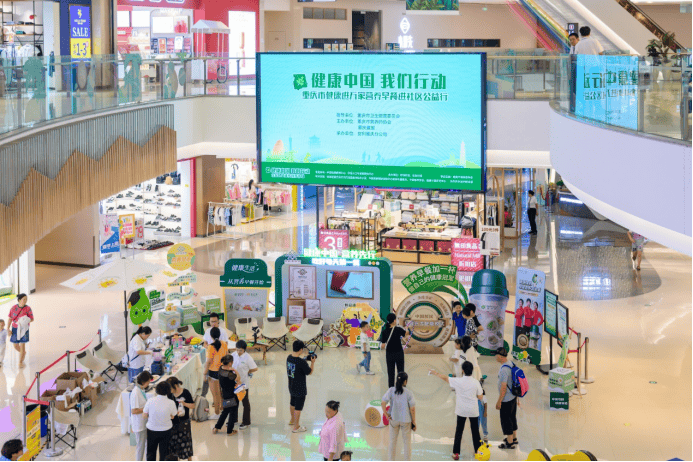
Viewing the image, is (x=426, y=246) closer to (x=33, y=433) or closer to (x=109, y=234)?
Answer: (x=109, y=234)

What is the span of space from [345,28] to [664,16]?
12411mm

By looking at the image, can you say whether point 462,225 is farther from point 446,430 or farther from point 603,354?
point 446,430

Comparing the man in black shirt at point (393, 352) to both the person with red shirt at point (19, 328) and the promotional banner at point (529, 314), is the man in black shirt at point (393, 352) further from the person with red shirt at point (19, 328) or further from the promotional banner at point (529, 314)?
the person with red shirt at point (19, 328)

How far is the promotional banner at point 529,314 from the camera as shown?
502 inches

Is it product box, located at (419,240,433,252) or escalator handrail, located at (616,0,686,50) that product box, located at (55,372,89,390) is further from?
escalator handrail, located at (616,0,686,50)

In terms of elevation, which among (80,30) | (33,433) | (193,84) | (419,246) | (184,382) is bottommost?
(33,433)

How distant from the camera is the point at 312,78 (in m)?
15.8

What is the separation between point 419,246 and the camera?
19719 mm

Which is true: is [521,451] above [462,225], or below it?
below

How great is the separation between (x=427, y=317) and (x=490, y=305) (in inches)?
42.4

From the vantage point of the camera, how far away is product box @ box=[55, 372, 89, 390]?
1074 centimetres

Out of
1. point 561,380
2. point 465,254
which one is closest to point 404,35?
point 465,254

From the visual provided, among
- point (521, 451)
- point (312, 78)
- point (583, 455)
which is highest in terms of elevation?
point (312, 78)

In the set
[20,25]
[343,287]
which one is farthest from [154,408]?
[20,25]
